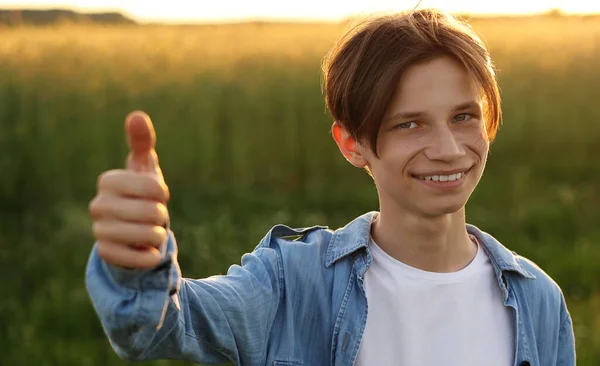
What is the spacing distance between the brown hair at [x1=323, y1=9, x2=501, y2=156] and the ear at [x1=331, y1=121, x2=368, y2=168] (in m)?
0.02

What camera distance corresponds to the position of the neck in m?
2.51

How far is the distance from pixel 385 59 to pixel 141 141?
1108 mm

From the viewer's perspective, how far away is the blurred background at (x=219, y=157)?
6.04 meters

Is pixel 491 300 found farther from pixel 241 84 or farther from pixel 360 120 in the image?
pixel 241 84

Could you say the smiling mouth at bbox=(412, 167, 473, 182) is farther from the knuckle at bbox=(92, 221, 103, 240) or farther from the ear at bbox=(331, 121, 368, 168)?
the knuckle at bbox=(92, 221, 103, 240)

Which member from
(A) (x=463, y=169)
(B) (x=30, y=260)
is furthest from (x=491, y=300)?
(B) (x=30, y=260)

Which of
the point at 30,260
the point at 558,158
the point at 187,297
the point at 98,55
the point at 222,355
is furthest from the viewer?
the point at 98,55

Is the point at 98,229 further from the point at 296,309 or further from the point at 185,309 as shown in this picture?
the point at 296,309

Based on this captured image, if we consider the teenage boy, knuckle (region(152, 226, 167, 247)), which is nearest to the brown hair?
the teenage boy

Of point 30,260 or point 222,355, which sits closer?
point 222,355

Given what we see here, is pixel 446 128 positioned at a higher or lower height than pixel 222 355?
higher

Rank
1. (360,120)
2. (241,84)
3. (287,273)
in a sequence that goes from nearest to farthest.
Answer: (287,273), (360,120), (241,84)

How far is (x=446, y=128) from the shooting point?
242cm

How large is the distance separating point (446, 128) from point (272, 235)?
52cm
